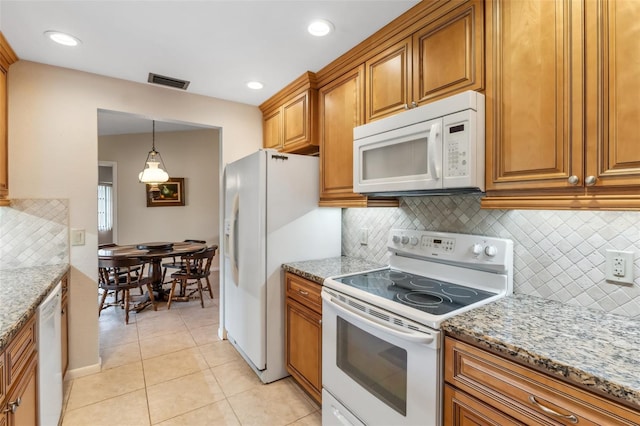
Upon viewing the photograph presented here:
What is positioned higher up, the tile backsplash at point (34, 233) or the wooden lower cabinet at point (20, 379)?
the tile backsplash at point (34, 233)

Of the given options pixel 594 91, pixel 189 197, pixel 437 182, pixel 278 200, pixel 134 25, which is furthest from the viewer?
pixel 189 197

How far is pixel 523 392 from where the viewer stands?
0.97 m

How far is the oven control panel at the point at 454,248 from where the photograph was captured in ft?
5.05

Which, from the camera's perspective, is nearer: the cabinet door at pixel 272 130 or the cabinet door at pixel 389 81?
the cabinet door at pixel 389 81

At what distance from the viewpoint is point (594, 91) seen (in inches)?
41.9

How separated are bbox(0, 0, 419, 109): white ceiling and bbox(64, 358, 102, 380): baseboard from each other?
229cm

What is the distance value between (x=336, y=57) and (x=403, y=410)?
2.13m

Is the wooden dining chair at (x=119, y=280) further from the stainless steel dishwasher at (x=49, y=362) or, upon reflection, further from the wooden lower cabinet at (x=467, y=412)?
→ the wooden lower cabinet at (x=467, y=412)

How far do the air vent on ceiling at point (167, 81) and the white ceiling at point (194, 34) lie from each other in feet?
0.21

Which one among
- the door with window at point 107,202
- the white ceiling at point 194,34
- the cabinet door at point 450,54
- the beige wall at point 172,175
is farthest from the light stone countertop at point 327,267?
the door with window at point 107,202

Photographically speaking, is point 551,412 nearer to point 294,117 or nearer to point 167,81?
point 294,117

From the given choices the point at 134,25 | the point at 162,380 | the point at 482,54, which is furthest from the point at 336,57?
the point at 162,380

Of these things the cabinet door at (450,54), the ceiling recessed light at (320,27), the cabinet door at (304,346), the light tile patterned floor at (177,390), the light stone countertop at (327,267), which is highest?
the ceiling recessed light at (320,27)

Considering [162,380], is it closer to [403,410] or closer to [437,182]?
[403,410]
